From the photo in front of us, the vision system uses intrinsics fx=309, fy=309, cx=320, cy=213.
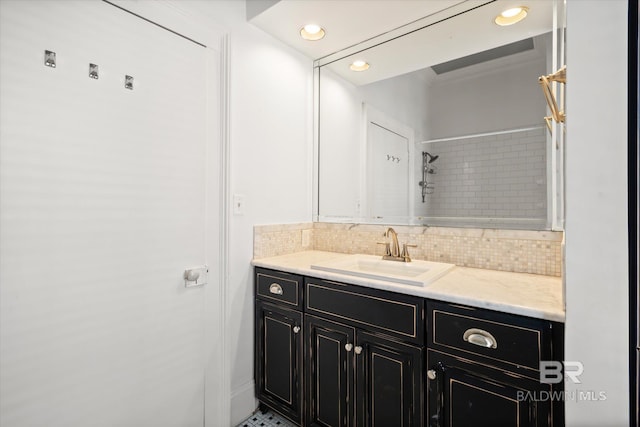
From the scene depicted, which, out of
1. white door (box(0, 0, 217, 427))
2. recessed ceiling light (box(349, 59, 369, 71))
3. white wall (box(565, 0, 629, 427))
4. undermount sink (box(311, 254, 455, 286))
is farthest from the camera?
recessed ceiling light (box(349, 59, 369, 71))

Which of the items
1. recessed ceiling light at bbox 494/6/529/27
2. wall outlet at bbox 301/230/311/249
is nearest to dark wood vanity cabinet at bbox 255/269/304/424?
wall outlet at bbox 301/230/311/249

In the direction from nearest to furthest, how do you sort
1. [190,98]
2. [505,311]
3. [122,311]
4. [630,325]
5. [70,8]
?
[630,325] < [505,311] < [70,8] < [122,311] < [190,98]

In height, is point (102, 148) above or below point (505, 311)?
above

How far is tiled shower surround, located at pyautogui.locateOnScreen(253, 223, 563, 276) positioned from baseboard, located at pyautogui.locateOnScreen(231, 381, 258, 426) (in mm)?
759

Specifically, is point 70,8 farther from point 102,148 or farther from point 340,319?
point 340,319

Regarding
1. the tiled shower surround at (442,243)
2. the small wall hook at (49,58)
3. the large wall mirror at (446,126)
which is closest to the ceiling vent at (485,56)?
the large wall mirror at (446,126)

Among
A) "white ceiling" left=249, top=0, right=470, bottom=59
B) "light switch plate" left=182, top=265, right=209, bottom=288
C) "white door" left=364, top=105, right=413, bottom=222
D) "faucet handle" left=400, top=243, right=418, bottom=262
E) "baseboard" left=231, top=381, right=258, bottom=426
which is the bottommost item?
"baseboard" left=231, top=381, right=258, bottom=426

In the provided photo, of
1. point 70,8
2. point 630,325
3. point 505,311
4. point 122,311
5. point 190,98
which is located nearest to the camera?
point 630,325

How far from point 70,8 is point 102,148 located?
20.6 inches

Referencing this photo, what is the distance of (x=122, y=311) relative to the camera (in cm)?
132

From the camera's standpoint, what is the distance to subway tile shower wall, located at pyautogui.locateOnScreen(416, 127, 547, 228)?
149 cm

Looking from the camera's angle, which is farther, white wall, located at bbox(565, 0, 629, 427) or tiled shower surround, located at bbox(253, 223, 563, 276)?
tiled shower surround, located at bbox(253, 223, 563, 276)

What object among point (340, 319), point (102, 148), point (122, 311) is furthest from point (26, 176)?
point (340, 319)

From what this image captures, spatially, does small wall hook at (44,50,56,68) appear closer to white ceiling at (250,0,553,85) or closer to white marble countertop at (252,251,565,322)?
white ceiling at (250,0,553,85)
